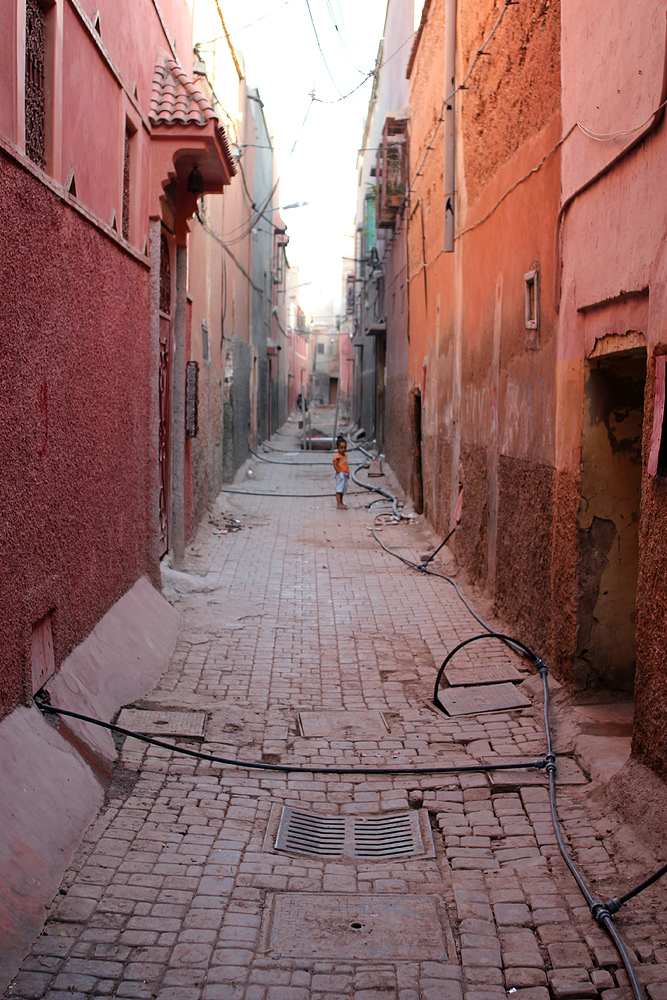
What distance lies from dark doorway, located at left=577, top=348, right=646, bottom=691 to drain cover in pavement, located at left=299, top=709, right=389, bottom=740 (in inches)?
57.4

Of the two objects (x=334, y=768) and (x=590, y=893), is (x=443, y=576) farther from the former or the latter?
(x=590, y=893)

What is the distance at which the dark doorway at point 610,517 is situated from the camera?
5.73 meters

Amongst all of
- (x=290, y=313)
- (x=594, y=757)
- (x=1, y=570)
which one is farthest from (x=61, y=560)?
(x=290, y=313)

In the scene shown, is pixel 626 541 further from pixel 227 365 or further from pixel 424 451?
pixel 227 365

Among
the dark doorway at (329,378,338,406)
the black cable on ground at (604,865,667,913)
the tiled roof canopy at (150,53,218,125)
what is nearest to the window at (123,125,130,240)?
the tiled roof canopy at (150,53,218,125)

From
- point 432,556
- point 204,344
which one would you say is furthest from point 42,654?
point 204,344

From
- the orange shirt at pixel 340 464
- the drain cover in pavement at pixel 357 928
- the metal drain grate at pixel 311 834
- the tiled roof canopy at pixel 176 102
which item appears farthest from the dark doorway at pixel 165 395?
the orange shirt at pixel 340 464

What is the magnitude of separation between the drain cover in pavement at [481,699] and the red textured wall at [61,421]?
2599 mm

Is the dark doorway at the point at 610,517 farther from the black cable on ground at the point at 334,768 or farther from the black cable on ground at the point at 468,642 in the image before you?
the black cable on ground at the point at 334,768

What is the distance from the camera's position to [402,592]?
9.80 meters

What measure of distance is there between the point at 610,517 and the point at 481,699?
5.32 feet

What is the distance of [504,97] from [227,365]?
10497mm

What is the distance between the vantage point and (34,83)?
15.3 ft

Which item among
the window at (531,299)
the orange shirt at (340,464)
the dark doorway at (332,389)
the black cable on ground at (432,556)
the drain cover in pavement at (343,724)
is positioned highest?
the dark doorway at (332,389)
